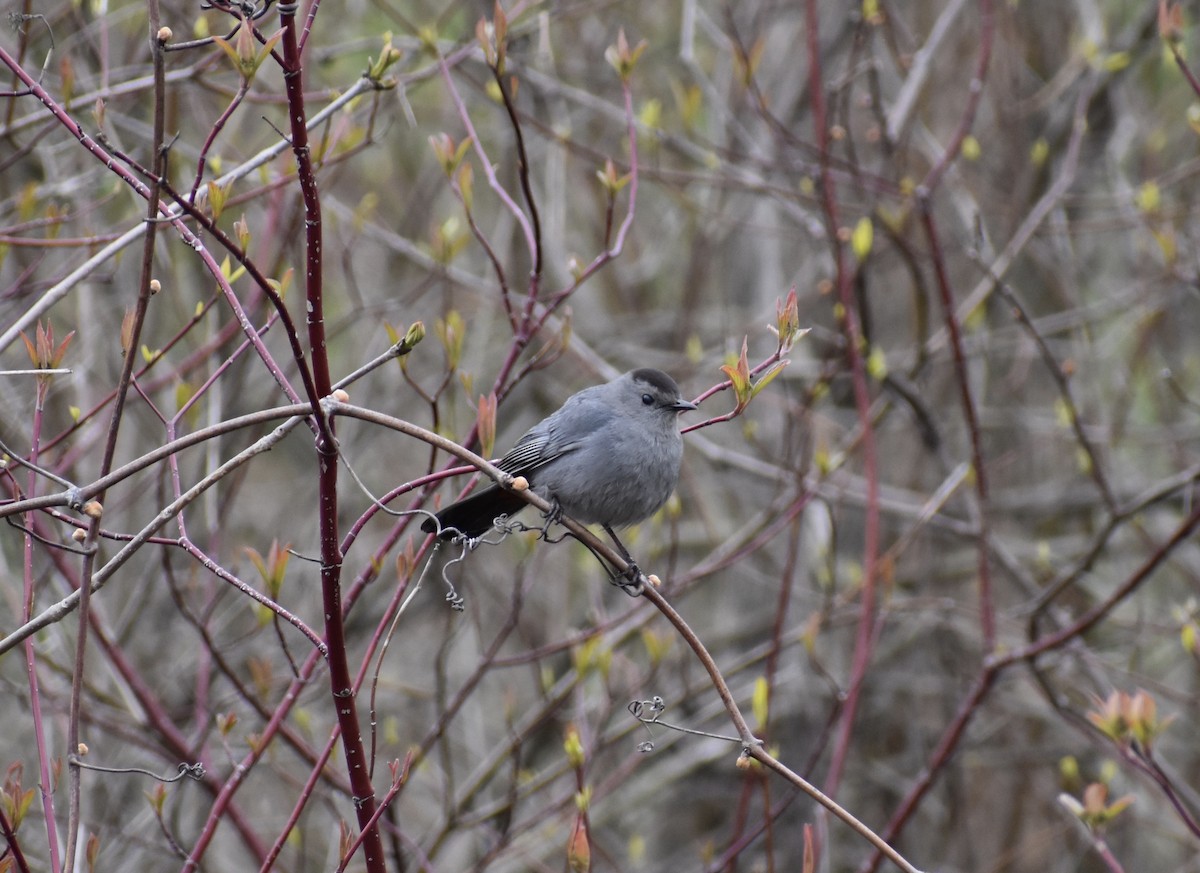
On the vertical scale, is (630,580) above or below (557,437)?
below

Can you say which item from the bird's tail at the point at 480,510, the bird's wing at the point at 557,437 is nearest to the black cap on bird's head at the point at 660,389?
the bird's wing at the point at 557,437

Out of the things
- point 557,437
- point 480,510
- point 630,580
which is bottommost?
point 630,580

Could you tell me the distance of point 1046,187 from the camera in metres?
7.65

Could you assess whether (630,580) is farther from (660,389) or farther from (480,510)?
(660,389)

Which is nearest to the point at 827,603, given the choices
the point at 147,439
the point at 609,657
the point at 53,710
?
the point at 609,657

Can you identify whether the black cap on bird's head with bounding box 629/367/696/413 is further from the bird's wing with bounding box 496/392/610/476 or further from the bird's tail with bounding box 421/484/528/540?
the bird's tail with bounding box 421/484/528/540

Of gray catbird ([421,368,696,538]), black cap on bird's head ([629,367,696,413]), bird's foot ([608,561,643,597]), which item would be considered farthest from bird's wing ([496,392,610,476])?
bird's foot ([608,561,643,597])

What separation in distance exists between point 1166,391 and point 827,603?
3728mm

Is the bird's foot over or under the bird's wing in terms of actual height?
under

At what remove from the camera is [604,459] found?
432 centimetres

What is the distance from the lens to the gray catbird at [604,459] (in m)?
4.29

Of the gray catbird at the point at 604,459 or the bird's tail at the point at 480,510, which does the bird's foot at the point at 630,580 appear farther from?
the bird's tail at the point at 480,510

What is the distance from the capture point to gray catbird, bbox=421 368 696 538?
4285 mm

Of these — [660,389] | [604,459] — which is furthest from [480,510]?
[660,389]
